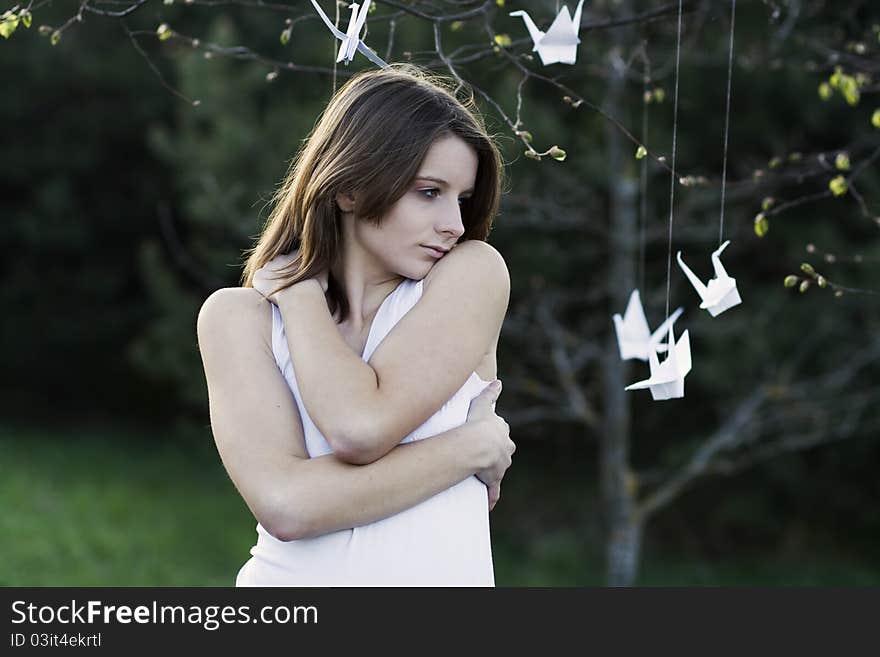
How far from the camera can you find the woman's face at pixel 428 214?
63.0 inches

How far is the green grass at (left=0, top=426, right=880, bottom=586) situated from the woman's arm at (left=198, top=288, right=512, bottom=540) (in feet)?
19.6

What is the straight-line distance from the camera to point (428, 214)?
5.27 ft

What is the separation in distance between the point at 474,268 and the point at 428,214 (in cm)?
10

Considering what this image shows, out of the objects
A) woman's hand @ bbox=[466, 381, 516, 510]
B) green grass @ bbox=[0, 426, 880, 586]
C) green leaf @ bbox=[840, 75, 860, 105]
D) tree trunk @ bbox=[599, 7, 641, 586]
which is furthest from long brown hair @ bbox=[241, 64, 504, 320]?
green grass @ bbox=[0, 426, 880, 586]

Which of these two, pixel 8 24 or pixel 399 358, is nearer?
pixel 399 358

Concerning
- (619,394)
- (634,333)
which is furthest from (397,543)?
(619,394)

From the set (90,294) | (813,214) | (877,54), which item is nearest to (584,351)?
(813,214)

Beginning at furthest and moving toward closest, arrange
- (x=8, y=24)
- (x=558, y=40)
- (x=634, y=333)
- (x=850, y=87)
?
1. (x=850, y=87)
2. (x=8, y=24)
3. (x=634, y=333)
4. (x=558, y=40)

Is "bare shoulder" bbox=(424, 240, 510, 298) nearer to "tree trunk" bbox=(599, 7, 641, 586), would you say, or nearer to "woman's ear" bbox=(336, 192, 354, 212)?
"woman's ear" bbox=(336, 192, 354, 212)

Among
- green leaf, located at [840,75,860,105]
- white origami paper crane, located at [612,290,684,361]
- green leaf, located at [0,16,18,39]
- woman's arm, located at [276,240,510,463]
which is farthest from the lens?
green leaf, located at [840,75,860,105]

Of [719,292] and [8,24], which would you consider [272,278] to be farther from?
[8,24]

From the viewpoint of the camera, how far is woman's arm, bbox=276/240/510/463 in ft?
4.96

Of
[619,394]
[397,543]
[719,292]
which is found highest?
[619,394]

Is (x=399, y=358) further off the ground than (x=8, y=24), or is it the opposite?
(x=8, y=24)
